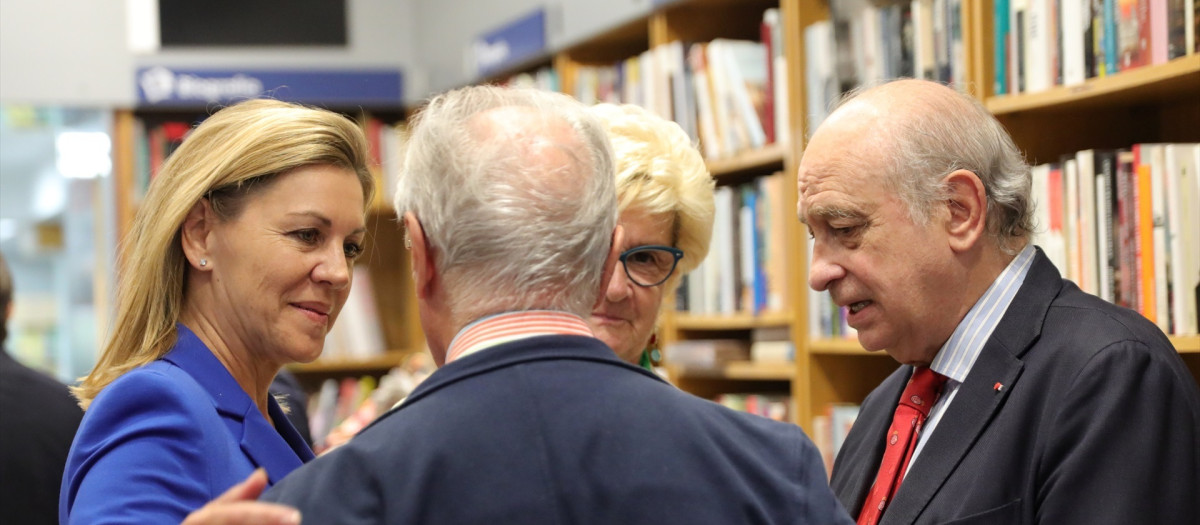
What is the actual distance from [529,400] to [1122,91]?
173 cm

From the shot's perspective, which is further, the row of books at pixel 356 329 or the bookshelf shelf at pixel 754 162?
the row of books at pixel 356 329

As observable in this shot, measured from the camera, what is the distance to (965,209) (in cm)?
188

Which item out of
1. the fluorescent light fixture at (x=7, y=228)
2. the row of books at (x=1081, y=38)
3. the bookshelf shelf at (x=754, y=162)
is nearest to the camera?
the row of books at (x=1081, y=38)

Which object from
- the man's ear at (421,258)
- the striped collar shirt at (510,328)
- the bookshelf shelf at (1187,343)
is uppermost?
the man's ear at (421,258)

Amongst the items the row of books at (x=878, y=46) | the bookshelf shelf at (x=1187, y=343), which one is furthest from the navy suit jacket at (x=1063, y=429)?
the row of books at (x=878, y=46)

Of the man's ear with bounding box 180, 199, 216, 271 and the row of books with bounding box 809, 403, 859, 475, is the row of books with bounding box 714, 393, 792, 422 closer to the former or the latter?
the row of books with bounding box 809, 403, 859, 475

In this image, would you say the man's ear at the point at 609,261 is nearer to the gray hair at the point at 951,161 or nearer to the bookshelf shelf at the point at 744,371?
the gray hair at the point at 951,161

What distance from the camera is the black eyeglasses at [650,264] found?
2154 millimetres

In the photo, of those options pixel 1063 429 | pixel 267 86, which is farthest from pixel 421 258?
pixel 267 86

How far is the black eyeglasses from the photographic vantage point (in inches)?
84.8

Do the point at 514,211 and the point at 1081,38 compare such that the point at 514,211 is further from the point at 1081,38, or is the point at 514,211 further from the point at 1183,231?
the point at 1081,38

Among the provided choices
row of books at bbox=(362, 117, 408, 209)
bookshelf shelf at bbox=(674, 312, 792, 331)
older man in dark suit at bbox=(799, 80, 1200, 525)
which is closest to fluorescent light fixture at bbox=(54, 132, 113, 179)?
row of books at bbox=(362, 117, 408, 209)

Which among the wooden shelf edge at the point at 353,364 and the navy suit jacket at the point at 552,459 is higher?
the navy suit jacket at the point at 552,459

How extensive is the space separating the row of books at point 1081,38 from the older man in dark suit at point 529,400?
150 cm
